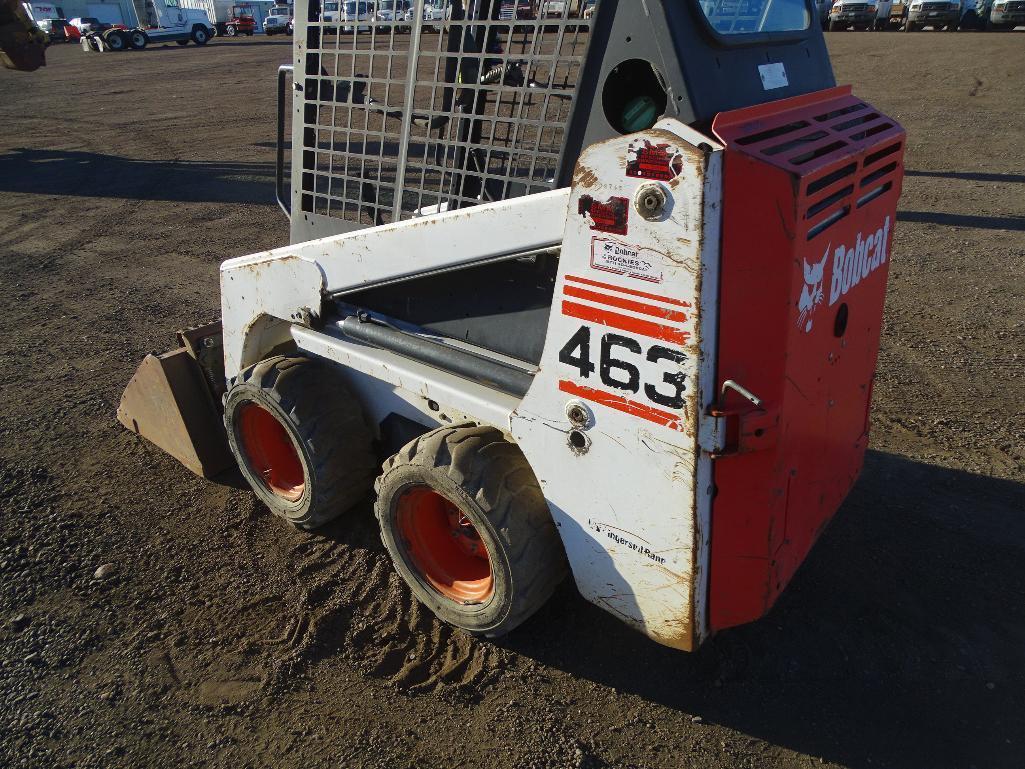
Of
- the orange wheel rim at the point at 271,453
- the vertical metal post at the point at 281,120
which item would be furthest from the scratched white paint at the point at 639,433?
the vertical metal post at the point at 281,120

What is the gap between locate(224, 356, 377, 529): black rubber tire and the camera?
10.7 feet

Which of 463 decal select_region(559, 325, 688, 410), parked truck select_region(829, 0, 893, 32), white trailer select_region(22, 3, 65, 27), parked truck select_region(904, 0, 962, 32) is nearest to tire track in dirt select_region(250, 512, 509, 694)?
463 decal select_region(559, 325, 688, 410)

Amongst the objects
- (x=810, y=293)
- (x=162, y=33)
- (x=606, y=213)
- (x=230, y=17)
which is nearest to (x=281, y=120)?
(x=606, y=213)

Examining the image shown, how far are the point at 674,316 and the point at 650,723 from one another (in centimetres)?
142

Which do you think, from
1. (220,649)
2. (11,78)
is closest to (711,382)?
(220,649)

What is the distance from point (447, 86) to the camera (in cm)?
272

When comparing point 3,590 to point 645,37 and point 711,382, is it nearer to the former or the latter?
point 711,382

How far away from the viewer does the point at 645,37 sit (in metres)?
2.19

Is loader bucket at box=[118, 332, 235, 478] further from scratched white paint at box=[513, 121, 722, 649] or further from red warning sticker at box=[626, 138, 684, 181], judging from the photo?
red warning sticker at box=[626, 138, 684, 181]

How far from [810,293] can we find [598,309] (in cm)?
61

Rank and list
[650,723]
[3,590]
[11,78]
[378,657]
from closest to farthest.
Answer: [650,723] < [378,657] < [3,590] < [11,78]

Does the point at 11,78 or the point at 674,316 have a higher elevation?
the point at 11,78

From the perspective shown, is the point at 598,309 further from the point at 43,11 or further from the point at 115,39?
the point at 43,11

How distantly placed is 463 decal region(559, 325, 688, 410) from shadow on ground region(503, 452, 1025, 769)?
111 centimetres
